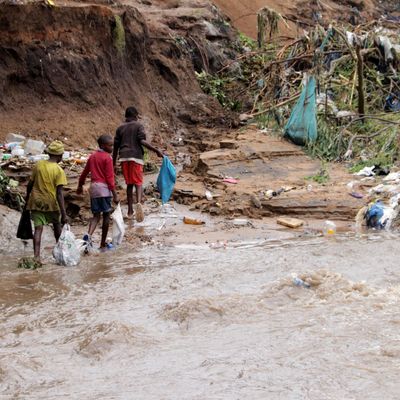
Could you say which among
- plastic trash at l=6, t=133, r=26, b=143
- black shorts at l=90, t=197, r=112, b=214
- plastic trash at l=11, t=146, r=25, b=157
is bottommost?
black shorts at l=90, t=197, r=112, b=214

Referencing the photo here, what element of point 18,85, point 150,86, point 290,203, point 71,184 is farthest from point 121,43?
point 290,203

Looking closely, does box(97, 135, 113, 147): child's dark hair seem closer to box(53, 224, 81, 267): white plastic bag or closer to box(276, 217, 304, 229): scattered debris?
box(53, 224, 81, 267): white plastic bag

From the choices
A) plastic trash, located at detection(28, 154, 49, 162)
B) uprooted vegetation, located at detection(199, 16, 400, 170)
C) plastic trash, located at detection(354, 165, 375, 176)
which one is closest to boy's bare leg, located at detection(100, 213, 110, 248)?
plastic trash, located at detection(28, 154, 49, 162)

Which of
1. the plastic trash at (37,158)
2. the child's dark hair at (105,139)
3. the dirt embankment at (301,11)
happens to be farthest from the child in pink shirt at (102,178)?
the dirt embankment at (301,11)

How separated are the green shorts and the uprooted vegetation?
486 centimetres

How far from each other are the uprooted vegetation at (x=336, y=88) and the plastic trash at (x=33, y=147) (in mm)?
4110

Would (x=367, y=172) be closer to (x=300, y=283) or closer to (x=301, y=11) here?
(x=300, y=283)

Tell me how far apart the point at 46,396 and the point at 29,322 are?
125 cm

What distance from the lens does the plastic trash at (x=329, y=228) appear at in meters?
7.91

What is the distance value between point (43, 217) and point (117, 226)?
75 cm

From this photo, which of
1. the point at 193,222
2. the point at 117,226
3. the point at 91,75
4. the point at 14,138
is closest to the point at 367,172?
the point at 193,222

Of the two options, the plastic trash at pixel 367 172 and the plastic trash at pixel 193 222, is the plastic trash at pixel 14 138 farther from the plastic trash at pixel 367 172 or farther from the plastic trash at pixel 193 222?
the plastic trash at pixel 367 172

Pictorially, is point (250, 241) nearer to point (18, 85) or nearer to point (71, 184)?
point (71, 184)

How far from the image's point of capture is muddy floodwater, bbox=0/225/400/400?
4105 millimetres
